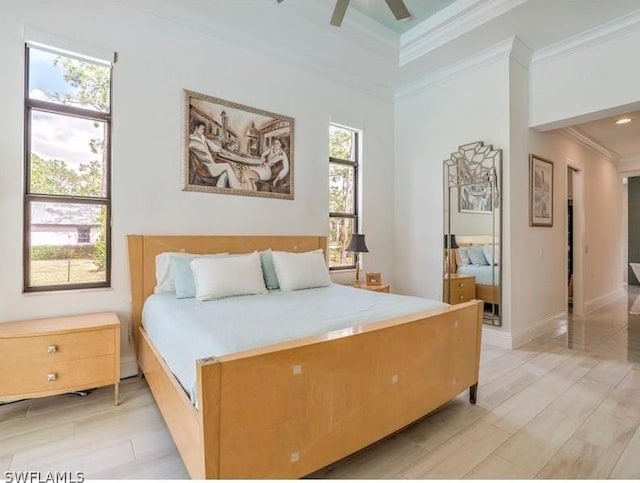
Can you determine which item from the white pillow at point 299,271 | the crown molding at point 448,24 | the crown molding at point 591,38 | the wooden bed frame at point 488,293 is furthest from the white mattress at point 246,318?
the crown molding at point 591,38

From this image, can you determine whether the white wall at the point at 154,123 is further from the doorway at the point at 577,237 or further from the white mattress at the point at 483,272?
the doorway at the point at 577,237

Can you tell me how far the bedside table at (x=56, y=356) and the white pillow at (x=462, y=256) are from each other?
362 cm

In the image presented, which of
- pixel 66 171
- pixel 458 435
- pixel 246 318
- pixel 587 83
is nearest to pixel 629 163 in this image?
pixel 587 83

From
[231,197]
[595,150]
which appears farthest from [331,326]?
[595,150]

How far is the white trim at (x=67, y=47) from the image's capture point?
2.58 m

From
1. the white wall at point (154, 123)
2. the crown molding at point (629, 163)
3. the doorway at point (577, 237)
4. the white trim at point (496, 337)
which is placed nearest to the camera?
the white wall at point (154, 123)

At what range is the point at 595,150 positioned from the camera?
18.6 ft

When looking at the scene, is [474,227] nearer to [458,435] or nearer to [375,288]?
[375,288]

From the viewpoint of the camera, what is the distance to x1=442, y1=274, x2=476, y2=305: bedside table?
410 centimetres

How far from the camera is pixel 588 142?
17.3ft

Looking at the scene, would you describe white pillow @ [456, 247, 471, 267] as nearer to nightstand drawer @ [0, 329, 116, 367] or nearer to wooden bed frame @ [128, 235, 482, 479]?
wooden bed frame @ [128, 235, 482, 479]

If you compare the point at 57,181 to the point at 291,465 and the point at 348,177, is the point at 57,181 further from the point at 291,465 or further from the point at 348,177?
the point at 348,177

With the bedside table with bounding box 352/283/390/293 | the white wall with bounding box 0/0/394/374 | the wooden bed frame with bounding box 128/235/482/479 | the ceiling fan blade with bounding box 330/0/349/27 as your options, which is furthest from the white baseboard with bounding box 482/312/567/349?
the ceiling fan blade with bounding box 330/0/349/27

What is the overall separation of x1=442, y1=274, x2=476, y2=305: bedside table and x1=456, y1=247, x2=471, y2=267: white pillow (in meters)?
0.16
